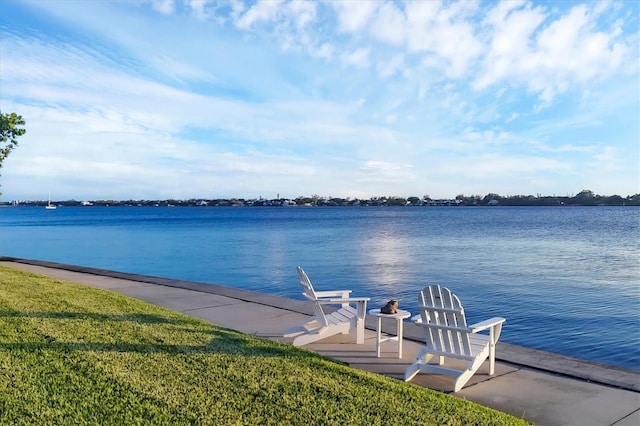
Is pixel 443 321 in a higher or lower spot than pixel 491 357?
higher

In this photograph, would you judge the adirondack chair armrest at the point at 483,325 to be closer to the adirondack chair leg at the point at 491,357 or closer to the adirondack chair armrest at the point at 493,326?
the adirondack chair armrest at the point at 493,326

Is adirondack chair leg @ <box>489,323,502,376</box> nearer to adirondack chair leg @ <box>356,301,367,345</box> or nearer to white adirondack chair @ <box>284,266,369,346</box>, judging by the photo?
white adirondack chair @ <box>284,266,369,346</box>

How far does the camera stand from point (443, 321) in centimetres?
578

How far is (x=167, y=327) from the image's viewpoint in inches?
284

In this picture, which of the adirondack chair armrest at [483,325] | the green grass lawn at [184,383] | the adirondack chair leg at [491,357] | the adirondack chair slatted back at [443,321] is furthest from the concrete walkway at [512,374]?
the adirondack chair armrest at [483,325]

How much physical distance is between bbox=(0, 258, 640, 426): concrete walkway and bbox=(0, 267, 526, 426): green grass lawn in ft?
1.65

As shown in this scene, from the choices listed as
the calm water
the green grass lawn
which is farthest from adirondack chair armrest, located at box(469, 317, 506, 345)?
the calm water

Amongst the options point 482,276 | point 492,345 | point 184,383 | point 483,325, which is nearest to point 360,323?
point 492,345

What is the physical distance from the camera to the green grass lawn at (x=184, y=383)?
4250mm

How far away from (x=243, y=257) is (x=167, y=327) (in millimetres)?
19512

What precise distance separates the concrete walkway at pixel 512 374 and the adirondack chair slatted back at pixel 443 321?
14.8 inches

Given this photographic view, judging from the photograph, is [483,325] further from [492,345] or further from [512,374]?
[512,374]

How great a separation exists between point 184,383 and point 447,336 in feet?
9.37

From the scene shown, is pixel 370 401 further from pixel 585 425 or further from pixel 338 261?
pixel 338 261
